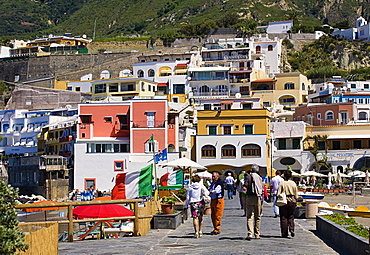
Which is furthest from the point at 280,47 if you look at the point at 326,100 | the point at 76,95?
the point at 76,95

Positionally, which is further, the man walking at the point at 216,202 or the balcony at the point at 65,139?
the balcony at the point at 65,139

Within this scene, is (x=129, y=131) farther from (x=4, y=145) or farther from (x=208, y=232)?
(x=208, y=232)

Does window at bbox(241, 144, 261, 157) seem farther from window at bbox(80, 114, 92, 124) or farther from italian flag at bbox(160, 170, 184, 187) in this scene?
italian flag at bbox(160, 170, 184, 187)

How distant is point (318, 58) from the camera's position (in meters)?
91.6

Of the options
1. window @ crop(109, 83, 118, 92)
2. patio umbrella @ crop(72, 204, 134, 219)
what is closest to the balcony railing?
window @ crop(109, 83, 118, 92)

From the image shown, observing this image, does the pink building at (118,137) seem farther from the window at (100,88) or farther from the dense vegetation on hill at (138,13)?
the dense vegetation on hill at (138,13)

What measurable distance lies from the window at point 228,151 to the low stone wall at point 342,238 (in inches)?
1309

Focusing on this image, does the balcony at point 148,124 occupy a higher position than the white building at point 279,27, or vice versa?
the white building at point 279,27

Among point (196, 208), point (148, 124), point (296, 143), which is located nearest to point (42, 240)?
point (196, 208)

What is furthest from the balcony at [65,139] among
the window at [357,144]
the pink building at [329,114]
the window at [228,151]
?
the window at [357,144]

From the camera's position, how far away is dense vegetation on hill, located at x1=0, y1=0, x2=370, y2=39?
131 meters

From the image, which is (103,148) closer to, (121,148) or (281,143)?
(121,148)

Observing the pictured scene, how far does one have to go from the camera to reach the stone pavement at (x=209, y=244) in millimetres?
11539

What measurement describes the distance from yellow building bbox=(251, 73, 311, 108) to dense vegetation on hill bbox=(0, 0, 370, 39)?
166 feet
